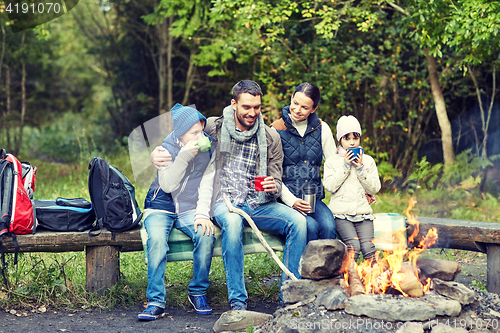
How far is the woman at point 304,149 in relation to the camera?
4.07m

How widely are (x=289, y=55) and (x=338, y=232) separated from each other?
494 centimetres

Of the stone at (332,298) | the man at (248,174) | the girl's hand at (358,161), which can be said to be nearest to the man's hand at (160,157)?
the man at (248,174)

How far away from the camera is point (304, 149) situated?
418 centimetres

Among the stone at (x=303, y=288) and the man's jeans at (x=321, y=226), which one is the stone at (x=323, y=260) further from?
the man's jeans at (x=321, y=226)

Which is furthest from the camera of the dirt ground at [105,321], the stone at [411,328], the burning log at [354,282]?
the dirt ground at [105,321]

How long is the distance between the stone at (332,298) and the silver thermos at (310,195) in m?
0.88

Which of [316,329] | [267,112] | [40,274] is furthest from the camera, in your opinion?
[267,112]

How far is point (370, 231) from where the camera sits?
397 centimetres

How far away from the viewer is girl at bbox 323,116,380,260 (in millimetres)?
3930

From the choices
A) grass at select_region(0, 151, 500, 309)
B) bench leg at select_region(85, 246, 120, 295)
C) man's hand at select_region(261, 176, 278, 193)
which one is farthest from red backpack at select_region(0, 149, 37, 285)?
man's hand at select_region(261, 176, 278, 193)

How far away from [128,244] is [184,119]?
111 cm

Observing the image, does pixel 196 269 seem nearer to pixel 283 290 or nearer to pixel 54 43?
pixel 283 290

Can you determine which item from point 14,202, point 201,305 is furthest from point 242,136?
point 14,202

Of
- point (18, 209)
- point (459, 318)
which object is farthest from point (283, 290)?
point (18, 209)
